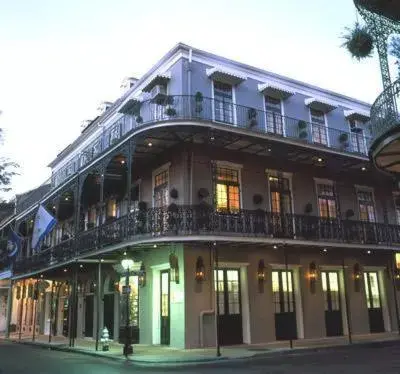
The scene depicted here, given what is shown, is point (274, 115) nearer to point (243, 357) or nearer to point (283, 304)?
point (283, 304)

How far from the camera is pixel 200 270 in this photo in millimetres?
16781

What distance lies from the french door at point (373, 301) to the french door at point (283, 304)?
4149 mm

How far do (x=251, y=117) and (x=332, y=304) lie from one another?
8285 millimetres

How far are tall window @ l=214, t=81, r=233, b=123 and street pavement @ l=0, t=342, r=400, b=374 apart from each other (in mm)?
8756

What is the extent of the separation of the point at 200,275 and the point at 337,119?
34.9ft

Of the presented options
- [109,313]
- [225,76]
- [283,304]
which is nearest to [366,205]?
[283,304]

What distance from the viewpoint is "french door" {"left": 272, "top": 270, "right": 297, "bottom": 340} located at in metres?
18.5

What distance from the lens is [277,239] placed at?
17.0m

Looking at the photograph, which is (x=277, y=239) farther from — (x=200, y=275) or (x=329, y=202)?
(x=329, y=202)

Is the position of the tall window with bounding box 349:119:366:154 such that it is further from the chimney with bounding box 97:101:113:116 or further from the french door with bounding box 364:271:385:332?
the chimney with bounding box 97:101:113:116

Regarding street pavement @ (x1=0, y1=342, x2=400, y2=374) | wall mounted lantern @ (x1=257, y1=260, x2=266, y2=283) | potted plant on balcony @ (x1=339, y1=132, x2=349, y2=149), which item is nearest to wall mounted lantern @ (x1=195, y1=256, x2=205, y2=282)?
wall mounted lantern @ (x1=257, y1=260, x2=266, y2=283)

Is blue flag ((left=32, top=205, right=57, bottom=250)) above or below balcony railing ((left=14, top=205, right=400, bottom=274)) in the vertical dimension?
above

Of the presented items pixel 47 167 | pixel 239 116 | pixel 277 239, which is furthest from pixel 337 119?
pixel 47 167

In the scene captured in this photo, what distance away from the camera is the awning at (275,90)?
66.0ft
